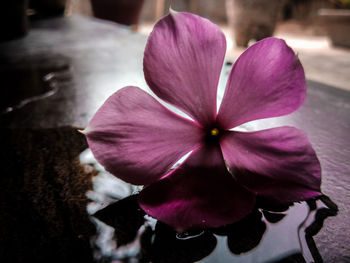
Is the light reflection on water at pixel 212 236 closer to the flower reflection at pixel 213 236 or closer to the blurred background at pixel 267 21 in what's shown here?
the flower reflection at pixel 213 236

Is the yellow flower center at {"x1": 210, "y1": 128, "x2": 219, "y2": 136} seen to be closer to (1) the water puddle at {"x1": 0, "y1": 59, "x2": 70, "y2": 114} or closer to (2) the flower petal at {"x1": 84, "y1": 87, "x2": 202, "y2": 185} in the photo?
(2) the flower petal at {"x1": 84, "y1": 87, "x2": 202, "y2": 185}

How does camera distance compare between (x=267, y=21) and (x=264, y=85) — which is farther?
(x=267, y=21)

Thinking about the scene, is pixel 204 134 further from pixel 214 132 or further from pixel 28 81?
pixel 28 81

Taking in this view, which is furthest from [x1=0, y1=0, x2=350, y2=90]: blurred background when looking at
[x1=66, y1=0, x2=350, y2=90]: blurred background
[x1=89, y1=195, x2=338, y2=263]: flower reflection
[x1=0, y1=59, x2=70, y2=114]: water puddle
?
[x1=89, y1=195, x2=338, y2=263]: flower reflection

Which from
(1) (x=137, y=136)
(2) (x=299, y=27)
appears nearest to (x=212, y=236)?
(1) (x=137, y=136)

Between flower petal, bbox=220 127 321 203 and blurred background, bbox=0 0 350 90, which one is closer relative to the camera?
flower petal, bbox=220 127 321 203

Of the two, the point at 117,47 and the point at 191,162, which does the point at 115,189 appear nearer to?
the point at 191,162
